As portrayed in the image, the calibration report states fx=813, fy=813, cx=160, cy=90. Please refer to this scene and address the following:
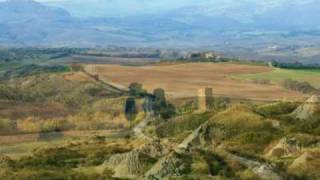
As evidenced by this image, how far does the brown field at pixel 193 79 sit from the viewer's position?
268ft

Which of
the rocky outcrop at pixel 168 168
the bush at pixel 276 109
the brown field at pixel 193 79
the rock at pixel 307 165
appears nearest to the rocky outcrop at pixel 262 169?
the rock at pixel 307 165

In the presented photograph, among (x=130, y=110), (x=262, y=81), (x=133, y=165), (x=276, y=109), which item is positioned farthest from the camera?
(x=262, y=81)

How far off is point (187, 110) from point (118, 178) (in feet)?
125

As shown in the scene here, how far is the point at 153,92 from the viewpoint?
8100 cm

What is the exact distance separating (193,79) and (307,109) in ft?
130

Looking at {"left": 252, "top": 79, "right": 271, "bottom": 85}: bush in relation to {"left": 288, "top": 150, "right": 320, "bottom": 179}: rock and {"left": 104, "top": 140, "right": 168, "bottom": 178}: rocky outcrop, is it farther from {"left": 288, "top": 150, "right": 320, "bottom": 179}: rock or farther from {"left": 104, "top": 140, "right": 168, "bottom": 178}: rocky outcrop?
{"left": 104, "top": 140, "right": 168, "bottom": 178}: rocky outcrop

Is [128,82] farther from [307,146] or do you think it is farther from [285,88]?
[307,146]

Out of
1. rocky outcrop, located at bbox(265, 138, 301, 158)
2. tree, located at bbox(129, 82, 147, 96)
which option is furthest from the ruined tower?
rocky outcrop, located at bbox(265, 138, 301, 158)

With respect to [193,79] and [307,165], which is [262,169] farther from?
[193,79]

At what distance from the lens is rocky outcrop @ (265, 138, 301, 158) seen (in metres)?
41.9

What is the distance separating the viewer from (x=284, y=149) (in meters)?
43.6

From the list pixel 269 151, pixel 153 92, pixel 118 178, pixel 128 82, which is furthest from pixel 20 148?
pixel 128 82

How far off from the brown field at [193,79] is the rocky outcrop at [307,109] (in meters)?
19.6

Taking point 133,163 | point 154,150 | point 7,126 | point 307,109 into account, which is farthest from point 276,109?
point 133,163
